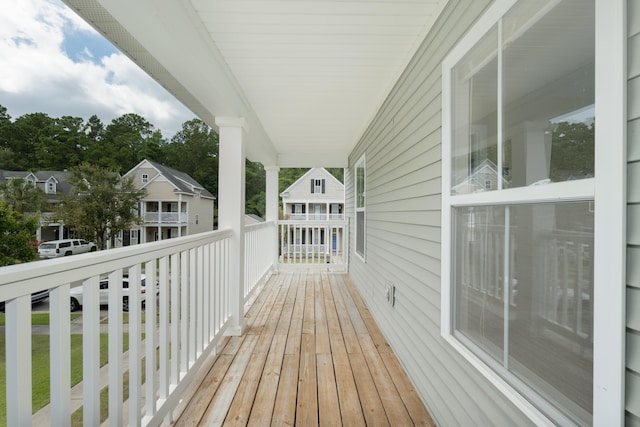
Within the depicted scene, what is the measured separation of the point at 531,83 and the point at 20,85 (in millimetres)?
3345

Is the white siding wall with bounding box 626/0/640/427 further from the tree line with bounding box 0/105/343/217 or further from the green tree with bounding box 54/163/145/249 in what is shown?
the green tree with bounding box 54/163/145/249

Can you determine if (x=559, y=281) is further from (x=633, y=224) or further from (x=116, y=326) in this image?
(x=116, y=326)

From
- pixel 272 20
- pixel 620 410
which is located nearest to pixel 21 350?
pixel 620 410

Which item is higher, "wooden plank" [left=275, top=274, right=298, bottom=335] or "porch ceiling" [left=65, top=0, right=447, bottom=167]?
"porch ceiling" [left=65, top=0, right=447, bottom=167]

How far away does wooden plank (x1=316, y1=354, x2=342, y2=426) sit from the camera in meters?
1.82

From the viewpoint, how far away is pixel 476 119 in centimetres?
147

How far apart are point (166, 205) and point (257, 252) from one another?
1.42 metres

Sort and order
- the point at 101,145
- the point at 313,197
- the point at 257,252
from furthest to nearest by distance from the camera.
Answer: the point at 313,197 < the point at 257,252 < the point at 101,145

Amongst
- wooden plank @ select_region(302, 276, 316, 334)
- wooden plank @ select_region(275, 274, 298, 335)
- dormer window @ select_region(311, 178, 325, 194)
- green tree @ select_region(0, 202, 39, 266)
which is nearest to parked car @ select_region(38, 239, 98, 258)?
green tree @ select_region(0, 202, 39, 266)

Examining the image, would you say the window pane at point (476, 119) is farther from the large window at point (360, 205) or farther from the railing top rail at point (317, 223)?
the railing top rail at point (317, 223)

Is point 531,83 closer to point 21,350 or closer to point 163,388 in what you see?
point 21,350

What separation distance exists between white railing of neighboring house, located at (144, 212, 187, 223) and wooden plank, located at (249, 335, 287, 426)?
1.84 metres

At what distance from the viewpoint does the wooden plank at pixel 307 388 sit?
1.83 m

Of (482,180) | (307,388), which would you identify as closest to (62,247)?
(307,388)
